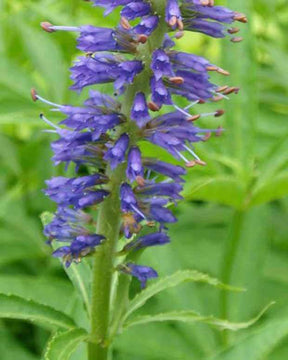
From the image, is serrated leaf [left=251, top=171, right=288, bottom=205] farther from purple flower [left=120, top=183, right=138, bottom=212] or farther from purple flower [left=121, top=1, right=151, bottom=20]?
purple flower [left=121, top=1, right=151, bottom=20]

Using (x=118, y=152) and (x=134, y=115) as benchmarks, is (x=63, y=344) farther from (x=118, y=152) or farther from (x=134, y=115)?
(x=134, y=115)

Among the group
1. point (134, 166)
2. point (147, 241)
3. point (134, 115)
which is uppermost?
point (134, 115)

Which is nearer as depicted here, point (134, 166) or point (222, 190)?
point (134, 166)

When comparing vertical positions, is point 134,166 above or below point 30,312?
above

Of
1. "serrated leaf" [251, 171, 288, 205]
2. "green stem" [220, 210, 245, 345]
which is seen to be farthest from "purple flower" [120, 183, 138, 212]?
"green stem" [220, 210, 245, 345]

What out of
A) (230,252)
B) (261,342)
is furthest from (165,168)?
(230,252)

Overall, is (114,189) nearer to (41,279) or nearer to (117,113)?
(117,113)
